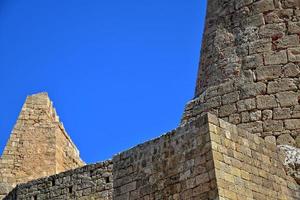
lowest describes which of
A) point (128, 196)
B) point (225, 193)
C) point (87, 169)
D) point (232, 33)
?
point (225, 193)

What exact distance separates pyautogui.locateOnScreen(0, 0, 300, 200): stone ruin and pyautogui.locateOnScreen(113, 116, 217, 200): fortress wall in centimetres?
1

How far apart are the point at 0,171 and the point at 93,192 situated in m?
4.55

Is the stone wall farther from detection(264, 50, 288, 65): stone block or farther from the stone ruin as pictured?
detection(264, 50, 288, 65): stone block

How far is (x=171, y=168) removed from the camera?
7160mm

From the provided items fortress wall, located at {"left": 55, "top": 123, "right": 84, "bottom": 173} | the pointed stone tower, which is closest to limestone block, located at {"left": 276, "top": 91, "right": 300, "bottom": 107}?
the pointed stone tower

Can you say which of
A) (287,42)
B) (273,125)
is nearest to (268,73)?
(287,42)

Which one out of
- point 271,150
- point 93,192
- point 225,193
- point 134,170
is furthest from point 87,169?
point 225,193

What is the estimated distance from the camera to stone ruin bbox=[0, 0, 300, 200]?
6855mm

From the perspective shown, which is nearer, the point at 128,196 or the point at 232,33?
the point at 128,196

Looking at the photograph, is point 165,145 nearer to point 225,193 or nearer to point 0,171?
point 225,193

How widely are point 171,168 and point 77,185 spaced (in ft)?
15.5

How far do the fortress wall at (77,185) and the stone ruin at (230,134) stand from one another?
19 millimetres

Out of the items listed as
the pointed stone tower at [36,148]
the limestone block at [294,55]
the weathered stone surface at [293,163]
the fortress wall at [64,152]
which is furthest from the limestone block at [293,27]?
the fortress wall at [64,152]

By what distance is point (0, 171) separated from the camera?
588 inches
